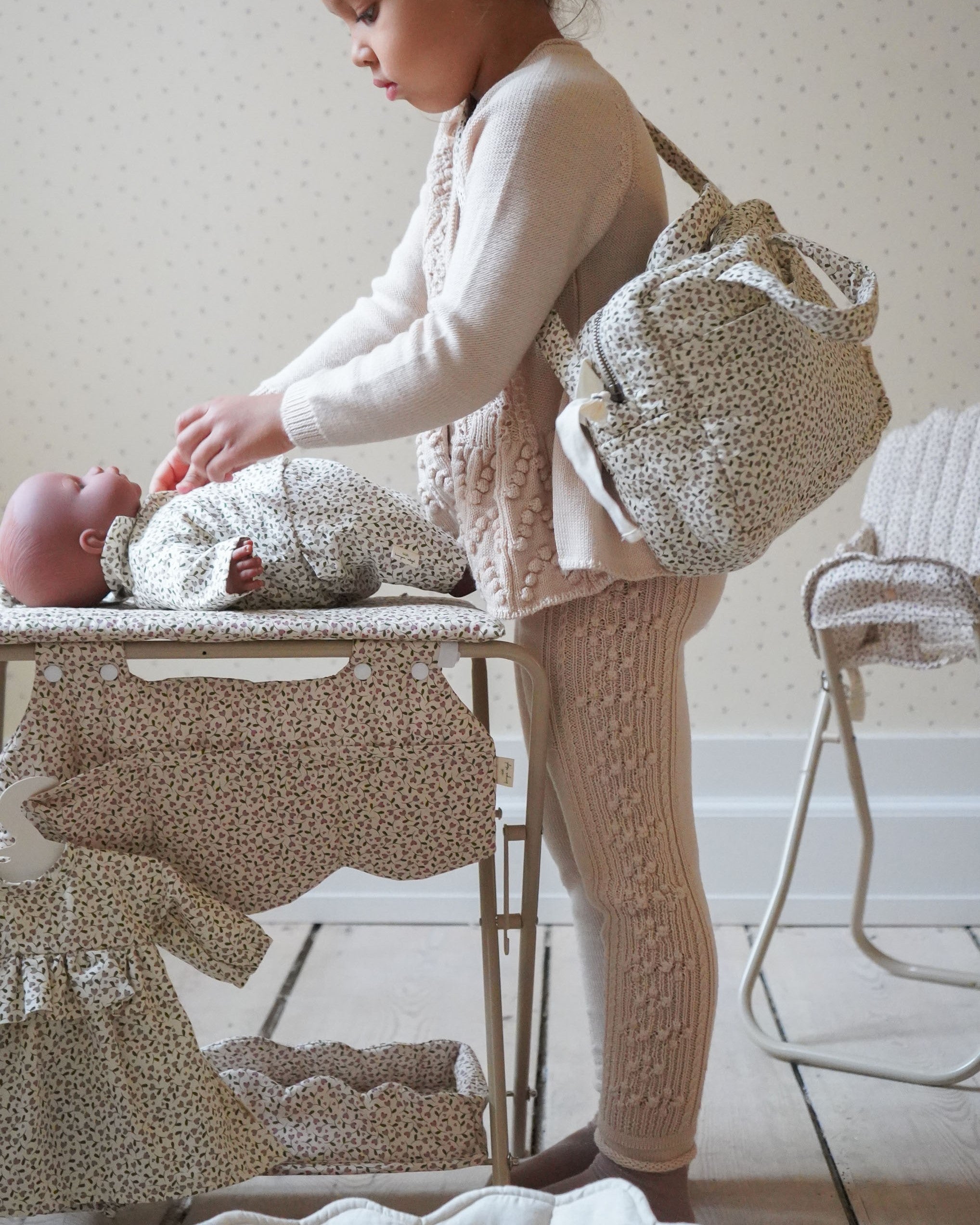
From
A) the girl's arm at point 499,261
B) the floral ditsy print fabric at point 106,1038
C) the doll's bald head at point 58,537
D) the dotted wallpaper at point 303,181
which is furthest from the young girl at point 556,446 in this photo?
the dotted wallpaper at point 303,181

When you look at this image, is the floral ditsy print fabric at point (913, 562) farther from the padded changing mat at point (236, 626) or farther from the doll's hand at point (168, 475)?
the doll's hand at point (168, 475)

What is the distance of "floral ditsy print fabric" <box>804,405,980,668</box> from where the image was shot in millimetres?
1318

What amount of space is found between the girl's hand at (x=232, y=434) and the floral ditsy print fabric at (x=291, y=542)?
0.05 metres

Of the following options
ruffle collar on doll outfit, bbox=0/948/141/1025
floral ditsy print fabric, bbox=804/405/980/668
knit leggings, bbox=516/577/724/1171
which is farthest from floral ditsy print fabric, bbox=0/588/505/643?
floral ditsy print fabric, bbox=804/405/980/668

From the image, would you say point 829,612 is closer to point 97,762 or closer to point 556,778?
point 556,778

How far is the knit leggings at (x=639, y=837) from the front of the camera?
984 mm

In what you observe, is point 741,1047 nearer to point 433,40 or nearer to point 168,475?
point 168,475

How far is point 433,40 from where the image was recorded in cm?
94

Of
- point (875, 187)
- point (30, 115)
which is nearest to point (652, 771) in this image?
point (875, 187)

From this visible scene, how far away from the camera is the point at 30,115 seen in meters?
1.75

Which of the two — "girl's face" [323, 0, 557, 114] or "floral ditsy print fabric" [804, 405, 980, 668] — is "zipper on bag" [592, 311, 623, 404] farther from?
"floral ditsy print fabric" [804, 405, 980, 668]

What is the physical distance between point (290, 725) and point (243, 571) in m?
0.12

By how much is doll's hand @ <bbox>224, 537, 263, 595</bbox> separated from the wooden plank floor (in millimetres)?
592

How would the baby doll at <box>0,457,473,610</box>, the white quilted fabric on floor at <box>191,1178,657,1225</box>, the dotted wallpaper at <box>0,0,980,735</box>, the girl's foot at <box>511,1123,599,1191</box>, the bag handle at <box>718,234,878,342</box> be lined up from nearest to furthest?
1. the white quilted fabric on floor at <box>191,1178,657,1225</box>
2. the bag handle at <box>718,234,878,342</box>
3. the baby doll at <box>0,457,473,610</box>
4. the girl's foot at <box>511,1123,599,1191</box>
5. the dotted wallpaper at <box>0,0,980,735</box>
